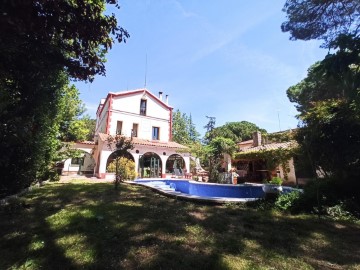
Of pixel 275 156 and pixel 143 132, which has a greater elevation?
pixel 143 132

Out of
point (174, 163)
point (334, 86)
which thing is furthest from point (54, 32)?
point (174, 163)

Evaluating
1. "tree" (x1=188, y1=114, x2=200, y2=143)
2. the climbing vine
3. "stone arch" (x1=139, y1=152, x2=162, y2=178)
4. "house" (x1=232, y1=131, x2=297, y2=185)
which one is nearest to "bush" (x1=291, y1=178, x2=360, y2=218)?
the climbing vine

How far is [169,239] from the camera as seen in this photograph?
15.8 feet

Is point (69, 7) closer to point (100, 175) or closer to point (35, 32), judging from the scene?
point (35, 32)

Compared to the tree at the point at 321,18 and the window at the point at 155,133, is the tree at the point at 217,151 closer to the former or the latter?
the tree at the point at 321,18

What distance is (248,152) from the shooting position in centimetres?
2328

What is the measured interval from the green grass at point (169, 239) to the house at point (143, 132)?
17.1m

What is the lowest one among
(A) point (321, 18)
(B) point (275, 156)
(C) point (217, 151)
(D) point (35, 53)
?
(B) point (275, 156)

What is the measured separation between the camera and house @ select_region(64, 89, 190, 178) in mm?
25000

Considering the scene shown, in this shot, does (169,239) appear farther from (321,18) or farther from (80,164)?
(80,164)

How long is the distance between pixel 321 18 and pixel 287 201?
10.9 m

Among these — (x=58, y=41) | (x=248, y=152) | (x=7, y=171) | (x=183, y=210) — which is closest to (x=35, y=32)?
(x=58, y=41)

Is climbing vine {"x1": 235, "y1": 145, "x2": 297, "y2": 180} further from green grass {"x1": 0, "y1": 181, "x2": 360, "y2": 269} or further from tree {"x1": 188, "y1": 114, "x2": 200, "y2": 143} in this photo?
tree {"x1": 188, "y1": 114, "x2": 200, "y2": 143}

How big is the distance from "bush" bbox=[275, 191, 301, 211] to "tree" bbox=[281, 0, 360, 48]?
7.71 metres
